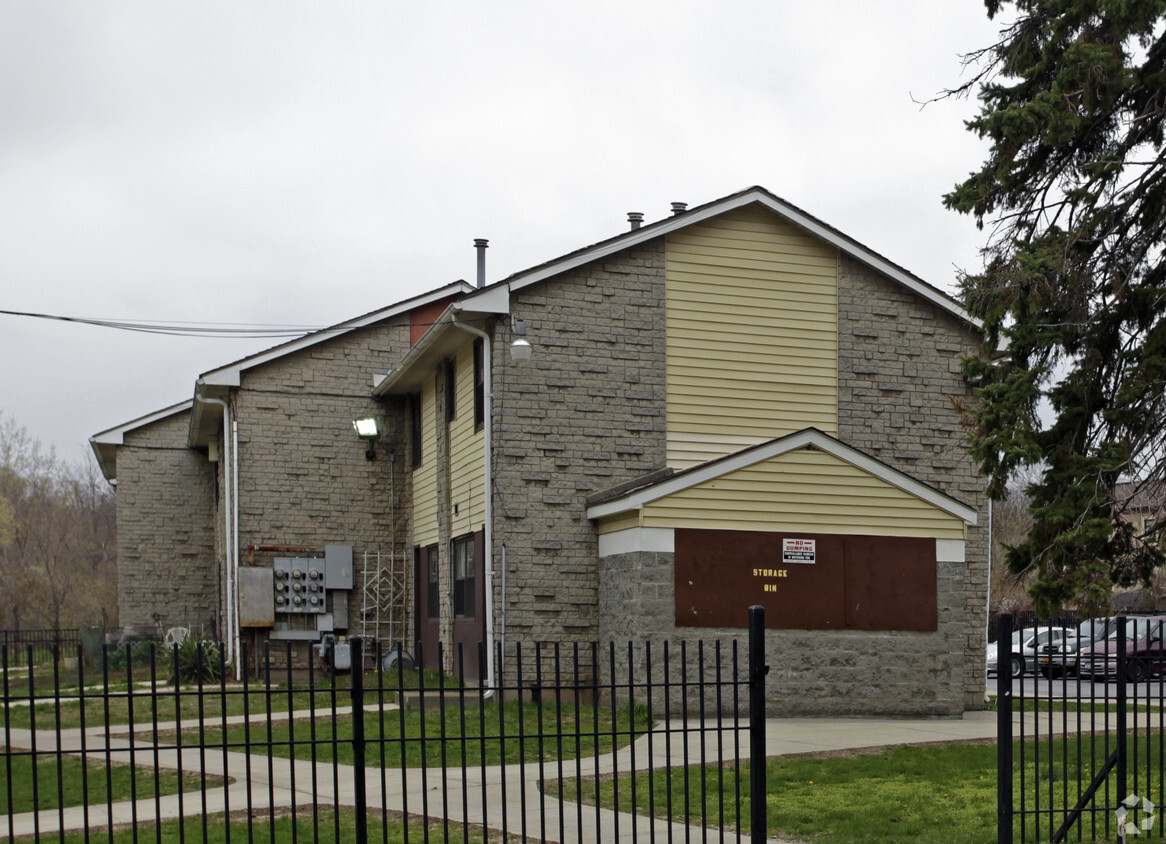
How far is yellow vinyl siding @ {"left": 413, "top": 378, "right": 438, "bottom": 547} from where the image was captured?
2198cm

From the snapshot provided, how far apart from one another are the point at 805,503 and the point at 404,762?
444 inches

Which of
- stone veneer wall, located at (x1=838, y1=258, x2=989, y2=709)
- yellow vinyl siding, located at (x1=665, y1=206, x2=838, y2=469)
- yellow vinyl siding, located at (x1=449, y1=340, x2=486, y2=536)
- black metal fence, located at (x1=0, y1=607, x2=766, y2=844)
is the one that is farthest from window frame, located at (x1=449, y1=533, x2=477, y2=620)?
stone veneer wall, located at (x1=838, y1=258, x2=989, y2=709)

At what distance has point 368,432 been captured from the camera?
2331 cm

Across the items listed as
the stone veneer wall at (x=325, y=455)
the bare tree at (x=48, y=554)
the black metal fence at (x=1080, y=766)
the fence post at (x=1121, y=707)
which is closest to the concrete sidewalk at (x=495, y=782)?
the black metal fence at (x=1080, y=766)

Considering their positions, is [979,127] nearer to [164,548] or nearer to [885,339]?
[885,339]

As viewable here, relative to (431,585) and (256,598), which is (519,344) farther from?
(256,598)

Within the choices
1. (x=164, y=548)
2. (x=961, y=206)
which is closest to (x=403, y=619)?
(x=164, y=548)

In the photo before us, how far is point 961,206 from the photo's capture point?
1335cm

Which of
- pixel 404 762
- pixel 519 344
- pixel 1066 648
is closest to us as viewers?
pixel 404 762

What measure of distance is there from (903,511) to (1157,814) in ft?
28.0

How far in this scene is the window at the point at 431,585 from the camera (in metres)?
22.2

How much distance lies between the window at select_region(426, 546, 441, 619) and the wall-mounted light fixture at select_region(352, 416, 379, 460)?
2272 mm

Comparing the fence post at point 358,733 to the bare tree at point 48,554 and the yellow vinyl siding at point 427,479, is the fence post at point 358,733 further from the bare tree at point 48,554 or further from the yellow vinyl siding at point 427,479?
the bare tree at point 48,554

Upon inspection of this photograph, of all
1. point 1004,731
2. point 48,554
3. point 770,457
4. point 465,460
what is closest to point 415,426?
point 465,460
